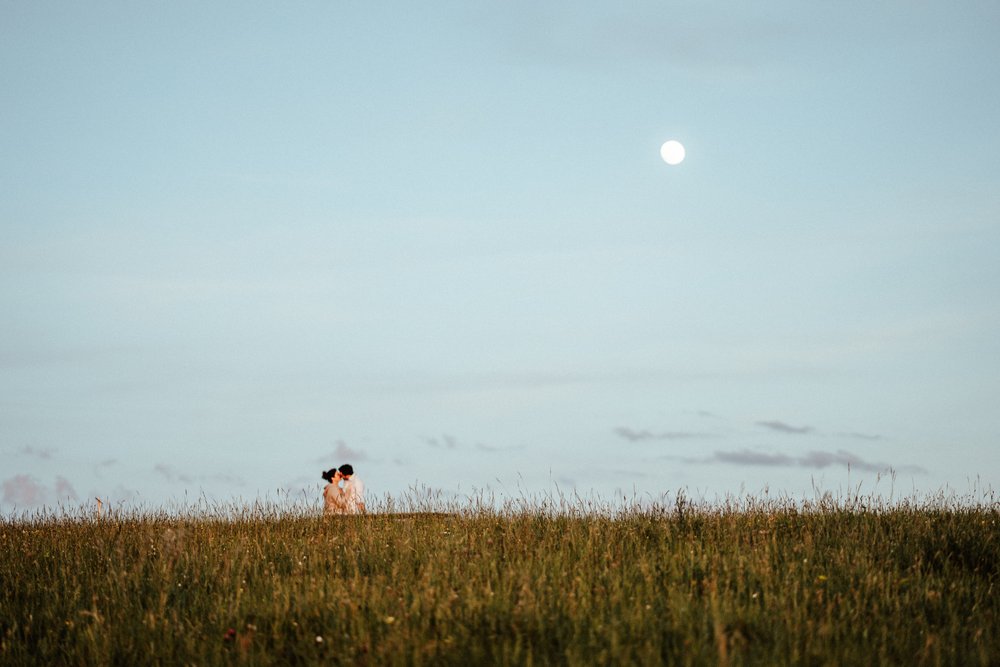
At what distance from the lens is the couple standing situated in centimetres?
1612

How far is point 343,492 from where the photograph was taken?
16.9m

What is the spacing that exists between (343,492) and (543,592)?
404 inches

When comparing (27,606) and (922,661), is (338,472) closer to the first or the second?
(27,606)

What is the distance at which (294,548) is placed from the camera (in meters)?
10.1

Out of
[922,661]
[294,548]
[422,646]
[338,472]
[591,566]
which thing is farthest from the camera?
[338,472]

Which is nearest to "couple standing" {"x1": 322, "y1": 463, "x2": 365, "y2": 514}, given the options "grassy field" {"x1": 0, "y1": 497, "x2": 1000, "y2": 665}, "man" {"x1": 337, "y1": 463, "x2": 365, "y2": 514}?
"man" {"x1": 337, "y1": 463, "x2": 365, "y2": 514}

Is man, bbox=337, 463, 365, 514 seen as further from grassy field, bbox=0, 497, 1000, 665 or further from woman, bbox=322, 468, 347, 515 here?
grassy field, bbox=0, 497, 1000, 665

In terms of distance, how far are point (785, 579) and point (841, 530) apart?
3.09 meters

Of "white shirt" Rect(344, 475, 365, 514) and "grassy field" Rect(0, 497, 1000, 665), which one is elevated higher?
"white shirt" Rect(344, 475, 365, 514)

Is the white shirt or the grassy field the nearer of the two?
the grassy field

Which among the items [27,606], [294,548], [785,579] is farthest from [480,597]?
[27,606]

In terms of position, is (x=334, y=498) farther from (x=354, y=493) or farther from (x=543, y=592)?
(x=543, y=592)

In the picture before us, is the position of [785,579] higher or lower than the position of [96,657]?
higher

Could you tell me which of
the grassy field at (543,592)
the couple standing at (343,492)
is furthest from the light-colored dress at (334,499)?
the grassy field at (543,592)
